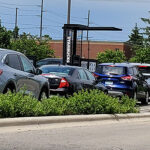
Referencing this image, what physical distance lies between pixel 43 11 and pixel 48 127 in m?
76.7

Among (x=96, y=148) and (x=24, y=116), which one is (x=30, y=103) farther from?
(x=96, y=148)

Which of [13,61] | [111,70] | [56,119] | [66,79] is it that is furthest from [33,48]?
[56,119]

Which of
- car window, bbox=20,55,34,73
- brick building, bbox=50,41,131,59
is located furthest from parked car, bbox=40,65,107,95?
brick building, bbox=50,41,131,59

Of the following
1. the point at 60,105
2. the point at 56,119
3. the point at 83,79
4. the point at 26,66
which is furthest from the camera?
the point at 83,79

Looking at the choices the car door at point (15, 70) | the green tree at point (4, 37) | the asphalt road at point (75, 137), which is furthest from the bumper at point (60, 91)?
the green tree at point (4, 37)

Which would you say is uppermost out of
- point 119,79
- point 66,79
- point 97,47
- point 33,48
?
point 97,47

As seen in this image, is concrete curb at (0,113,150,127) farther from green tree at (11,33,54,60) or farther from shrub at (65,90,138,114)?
green tree at (11,33,54,60)

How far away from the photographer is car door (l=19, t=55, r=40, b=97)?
13.0 meters

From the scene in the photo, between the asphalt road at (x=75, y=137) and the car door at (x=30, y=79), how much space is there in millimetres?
2523

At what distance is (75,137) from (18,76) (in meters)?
3.64

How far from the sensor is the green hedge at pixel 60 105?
1005cm

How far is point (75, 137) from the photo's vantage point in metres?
9.12

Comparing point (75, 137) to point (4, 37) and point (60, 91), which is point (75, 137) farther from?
point (4, 37)

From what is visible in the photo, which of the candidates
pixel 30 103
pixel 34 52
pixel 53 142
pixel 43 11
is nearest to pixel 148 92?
pixel 30 103
